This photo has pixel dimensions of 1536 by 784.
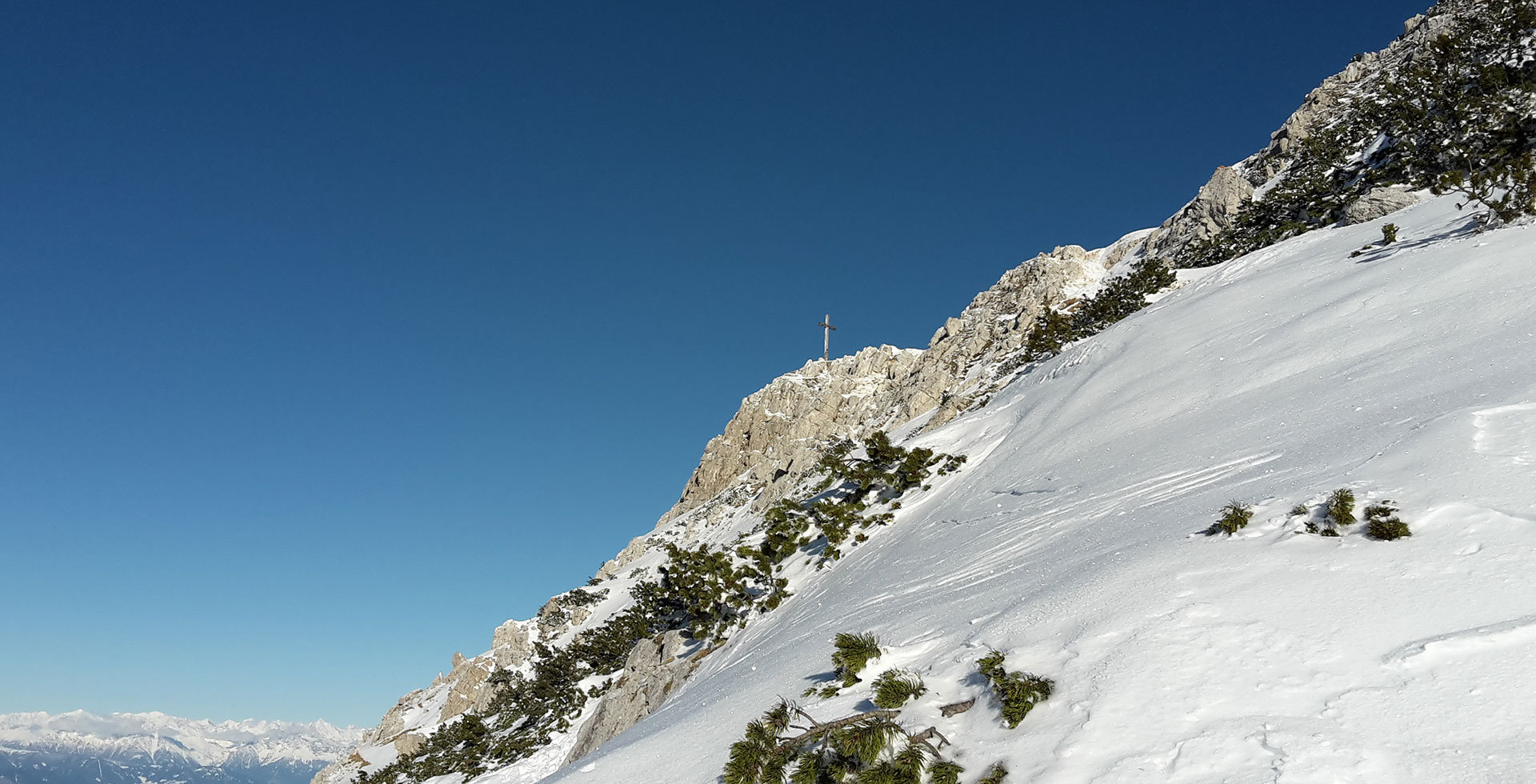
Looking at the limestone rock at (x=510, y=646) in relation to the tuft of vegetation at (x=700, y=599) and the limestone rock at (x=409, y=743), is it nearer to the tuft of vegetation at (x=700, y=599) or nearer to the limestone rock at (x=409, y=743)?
the limestone rock at (x=409, y=743)

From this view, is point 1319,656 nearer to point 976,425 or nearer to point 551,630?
point 976,425

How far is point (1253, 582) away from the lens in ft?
19.9

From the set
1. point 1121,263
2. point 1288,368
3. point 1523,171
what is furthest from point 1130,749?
point 1121,263

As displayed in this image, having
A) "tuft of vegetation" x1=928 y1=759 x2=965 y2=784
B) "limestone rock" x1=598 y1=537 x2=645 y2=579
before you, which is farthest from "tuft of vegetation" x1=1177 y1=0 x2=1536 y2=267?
"limestone rock" x1=598 y1=537 x2=645 y2=579

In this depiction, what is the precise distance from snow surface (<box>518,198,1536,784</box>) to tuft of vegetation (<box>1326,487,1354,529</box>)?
0.80 feet

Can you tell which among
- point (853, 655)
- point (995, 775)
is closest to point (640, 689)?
point (853, 655)

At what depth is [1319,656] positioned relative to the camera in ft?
15.9

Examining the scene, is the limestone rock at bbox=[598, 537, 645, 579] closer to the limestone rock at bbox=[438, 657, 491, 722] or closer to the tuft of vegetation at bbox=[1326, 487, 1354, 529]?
the limestone rock at bbox=[438, 657, 491, 722]

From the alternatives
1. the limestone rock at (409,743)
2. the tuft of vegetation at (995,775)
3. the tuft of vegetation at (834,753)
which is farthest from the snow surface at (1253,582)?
the limestone rock at (409,743)

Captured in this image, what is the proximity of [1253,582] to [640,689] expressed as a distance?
18.2 m

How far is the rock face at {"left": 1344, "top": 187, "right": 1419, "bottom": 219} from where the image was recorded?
77.3 feet

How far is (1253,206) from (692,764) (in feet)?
139

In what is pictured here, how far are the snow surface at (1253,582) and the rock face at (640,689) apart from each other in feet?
10.3

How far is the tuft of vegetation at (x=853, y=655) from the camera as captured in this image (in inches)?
310
